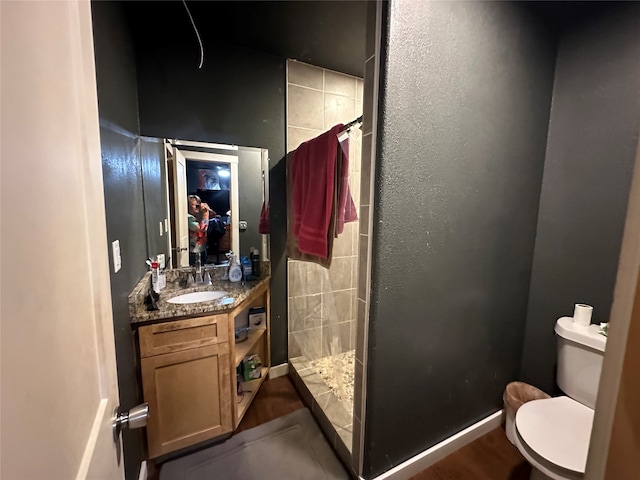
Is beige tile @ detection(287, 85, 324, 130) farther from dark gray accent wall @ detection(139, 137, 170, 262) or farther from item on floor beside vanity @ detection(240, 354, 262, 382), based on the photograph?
item on floor beside vanity @ detection(240, 354, 262, 382)

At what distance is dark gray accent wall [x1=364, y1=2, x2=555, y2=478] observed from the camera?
107cm

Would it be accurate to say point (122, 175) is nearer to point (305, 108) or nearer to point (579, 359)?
point (305, 108)

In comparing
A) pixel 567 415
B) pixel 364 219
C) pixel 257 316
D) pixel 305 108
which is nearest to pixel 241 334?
pixel 257 316

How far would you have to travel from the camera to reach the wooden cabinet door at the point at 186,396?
1334mm

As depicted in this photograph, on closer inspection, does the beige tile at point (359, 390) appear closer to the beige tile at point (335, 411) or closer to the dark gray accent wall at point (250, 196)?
the beige tile at point (335, 411)

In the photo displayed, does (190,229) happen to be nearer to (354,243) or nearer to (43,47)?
(354,243)

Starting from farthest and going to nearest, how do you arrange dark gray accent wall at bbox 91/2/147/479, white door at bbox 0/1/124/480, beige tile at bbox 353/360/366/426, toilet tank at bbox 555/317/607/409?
1. toilet tank at bbox 555/317/607/409
2. beige tile at bbox 353/360/366/426
3. dark gray accent wall at bbox 91/2/147/479
4. white door at bbox 0/1/124/480

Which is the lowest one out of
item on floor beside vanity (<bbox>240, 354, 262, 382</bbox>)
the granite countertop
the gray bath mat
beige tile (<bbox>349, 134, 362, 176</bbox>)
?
the gray bath mat

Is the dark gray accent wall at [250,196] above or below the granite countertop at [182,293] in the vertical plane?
above

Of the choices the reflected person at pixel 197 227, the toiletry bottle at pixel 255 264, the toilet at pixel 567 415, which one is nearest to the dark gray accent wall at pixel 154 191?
the reflected person at pixel 197 227

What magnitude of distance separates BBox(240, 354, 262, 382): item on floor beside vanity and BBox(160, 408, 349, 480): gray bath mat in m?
0.32

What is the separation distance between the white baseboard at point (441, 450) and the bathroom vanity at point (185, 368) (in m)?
0.91

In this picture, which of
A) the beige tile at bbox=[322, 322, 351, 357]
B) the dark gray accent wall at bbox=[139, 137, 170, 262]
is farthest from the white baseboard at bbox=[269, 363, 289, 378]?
the dark gray accent wall at bbox=[139, 137, 170, 262]

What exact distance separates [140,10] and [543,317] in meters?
2.89
